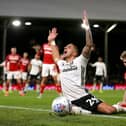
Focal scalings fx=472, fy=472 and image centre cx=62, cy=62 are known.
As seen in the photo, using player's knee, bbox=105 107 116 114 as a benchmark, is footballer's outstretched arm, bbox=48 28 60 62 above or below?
above

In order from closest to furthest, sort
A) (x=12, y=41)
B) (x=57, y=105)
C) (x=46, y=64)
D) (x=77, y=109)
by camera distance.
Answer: (x=57, y=105), (x=77, y=109), (x=46, y=64), (x=12, y=41)

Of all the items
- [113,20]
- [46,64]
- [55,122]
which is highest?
[113,20]

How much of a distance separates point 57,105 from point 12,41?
109 feet

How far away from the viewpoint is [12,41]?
4138 cm

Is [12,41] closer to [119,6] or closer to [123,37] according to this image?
[123,37]

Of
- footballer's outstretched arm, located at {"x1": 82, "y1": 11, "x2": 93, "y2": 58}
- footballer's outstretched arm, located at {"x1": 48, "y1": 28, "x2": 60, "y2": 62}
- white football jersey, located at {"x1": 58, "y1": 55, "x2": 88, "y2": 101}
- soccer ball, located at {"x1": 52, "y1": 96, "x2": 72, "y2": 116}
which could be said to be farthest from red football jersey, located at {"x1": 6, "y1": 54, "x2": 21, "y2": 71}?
soccer ball, located at {"x1": 52, "y1": 96, "x2": 72, "y2": 116}

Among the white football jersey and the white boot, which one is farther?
the white football jersey

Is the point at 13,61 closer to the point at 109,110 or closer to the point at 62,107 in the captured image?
the point at 109,110

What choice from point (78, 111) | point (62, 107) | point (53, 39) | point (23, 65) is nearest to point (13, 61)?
point (23, 65)

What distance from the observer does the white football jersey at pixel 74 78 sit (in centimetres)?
922

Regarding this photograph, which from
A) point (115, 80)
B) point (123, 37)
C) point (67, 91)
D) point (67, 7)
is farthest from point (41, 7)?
point (67, 91)

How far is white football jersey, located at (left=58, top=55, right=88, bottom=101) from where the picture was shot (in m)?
9.22

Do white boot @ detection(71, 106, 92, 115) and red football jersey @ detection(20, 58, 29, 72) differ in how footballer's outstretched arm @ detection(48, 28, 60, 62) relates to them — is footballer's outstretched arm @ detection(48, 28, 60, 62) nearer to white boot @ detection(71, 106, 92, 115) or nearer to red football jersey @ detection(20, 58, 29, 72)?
white boot @ detection(71, 106, 92, 115)

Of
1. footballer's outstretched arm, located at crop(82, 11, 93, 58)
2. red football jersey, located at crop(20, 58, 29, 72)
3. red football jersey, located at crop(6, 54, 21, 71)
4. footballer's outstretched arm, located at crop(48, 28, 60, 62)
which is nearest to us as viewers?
footballer's outstretched arm, located at crop(82, 11, 93, 58)
